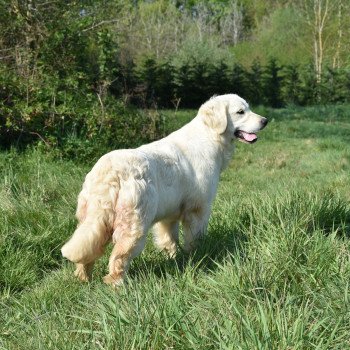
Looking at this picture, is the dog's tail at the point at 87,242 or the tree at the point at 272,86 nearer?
the dog's tail at the point at 87,242

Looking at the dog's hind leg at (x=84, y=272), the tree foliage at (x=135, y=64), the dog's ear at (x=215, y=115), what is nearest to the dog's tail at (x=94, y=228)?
the dog's hind leg at (x=84, y=272)

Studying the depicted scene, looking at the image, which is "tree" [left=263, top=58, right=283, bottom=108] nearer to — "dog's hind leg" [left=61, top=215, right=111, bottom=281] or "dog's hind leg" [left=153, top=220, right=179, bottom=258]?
"dog's hind leg" [left=153, top=220, right=179, bottom=258]

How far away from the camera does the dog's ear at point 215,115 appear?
16.3 feet

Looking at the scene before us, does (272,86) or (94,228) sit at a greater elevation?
(94,228)

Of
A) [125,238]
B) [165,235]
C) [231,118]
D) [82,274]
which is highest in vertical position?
[231,118]

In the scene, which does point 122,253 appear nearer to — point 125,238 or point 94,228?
point 125,238

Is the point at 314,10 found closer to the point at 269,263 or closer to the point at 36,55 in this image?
the point at 36,55

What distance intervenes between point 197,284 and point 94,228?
0.85 m

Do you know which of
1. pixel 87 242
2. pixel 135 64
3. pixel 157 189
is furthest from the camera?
pixel 135 64

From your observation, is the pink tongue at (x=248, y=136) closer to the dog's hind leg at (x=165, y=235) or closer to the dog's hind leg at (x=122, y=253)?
the dog's hind leg at (x=165, y=235)

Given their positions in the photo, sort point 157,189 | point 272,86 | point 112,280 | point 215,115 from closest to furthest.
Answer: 1. point 112,280
2. point 157,189
3. point 215,115
4. point 272,86

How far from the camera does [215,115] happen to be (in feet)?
16.5

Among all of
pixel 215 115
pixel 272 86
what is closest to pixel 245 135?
pixel 215 115

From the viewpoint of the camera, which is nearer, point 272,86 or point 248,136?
point 248,136
